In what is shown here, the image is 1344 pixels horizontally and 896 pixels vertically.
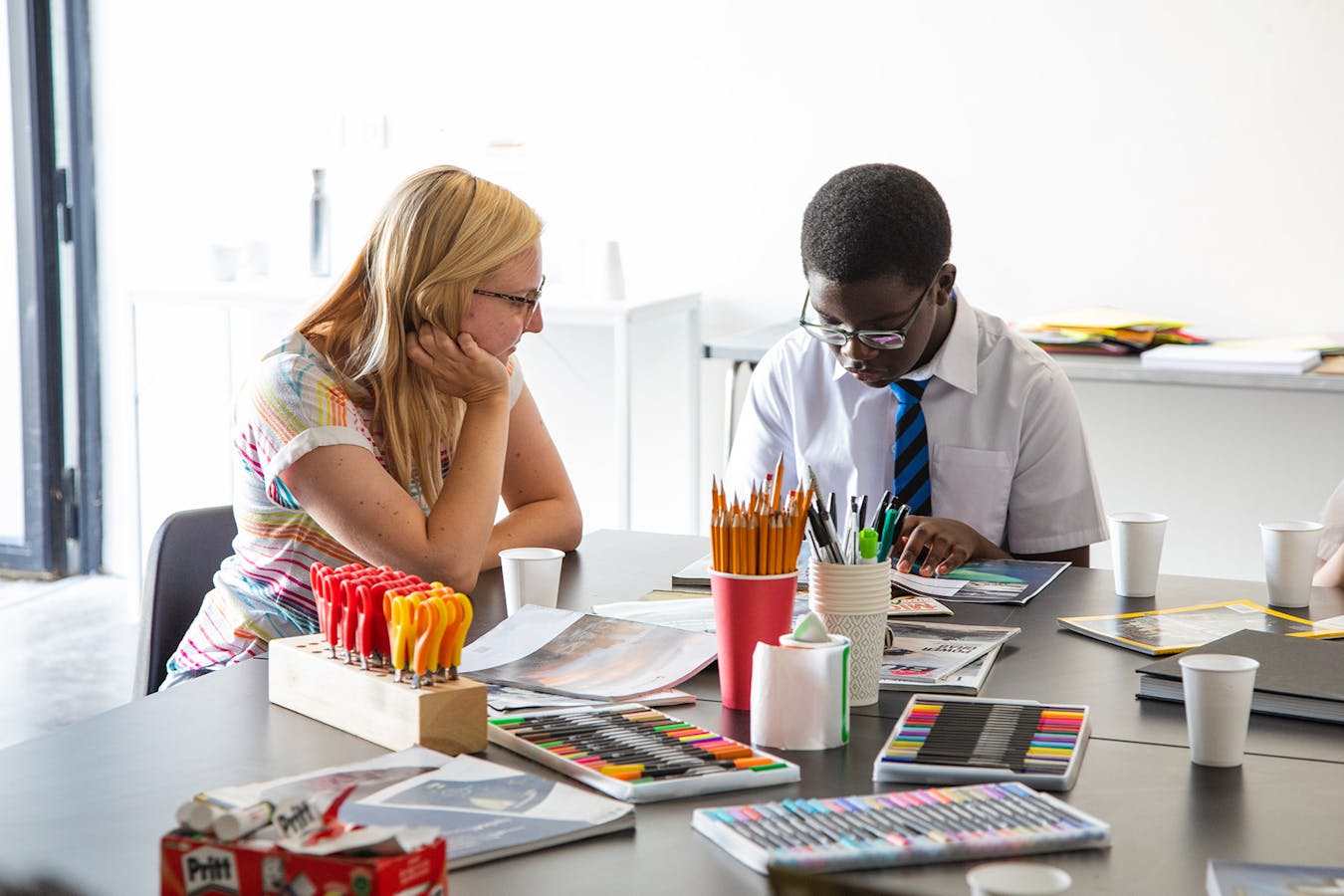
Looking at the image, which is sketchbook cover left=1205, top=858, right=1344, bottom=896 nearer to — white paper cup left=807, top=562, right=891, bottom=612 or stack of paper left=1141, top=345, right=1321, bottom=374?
white paper cup left=807, top=562, right=891, bottom=612

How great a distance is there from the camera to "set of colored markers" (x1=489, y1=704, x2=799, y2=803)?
1061mm

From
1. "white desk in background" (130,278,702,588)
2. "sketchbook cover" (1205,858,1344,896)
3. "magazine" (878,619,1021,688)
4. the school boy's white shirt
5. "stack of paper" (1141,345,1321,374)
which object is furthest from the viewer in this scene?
"white desk in background" (130,278,702,588)

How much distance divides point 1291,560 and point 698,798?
0.90 meters

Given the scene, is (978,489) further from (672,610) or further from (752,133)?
(752,133)

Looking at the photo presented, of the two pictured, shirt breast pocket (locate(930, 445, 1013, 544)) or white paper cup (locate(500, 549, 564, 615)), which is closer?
white paper cup (locate(500, 549, 564, 615))

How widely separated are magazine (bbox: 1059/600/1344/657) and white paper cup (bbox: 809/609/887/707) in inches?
12.5

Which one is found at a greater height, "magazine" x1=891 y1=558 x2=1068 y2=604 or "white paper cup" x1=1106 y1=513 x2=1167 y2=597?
"white paper cup" x1=1106 y1=513 x2=1167 y2=597

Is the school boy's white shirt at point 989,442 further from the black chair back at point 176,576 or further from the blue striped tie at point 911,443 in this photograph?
the black chair back at point 176,576

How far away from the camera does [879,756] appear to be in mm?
1110

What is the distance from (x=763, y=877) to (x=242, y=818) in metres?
0.32

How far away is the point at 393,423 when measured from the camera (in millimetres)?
1781

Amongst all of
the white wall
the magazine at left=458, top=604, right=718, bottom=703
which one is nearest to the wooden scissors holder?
the magazine at left=458, top=604, right=718, bottom=703

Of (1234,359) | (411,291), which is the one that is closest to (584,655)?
(411,291)

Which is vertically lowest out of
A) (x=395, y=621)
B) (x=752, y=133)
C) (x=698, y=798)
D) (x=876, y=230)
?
(x=698, y=798)
